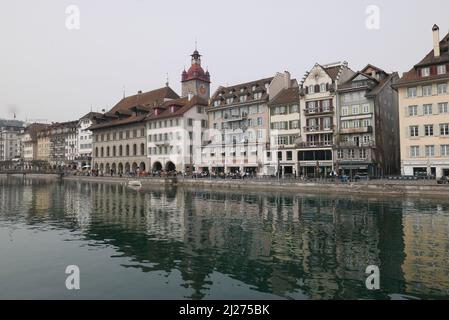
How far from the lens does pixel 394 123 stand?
70125 millimetres

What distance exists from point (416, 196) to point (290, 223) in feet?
78.3

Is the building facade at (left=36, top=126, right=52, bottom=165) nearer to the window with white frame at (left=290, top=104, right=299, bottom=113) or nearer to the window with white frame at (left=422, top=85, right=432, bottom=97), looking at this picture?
the window with white frame at (left=290, top=104, right=299, bottom=113)

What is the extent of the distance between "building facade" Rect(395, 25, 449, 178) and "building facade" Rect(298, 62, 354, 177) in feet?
39.2

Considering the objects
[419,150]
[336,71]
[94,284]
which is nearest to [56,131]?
[336,71]

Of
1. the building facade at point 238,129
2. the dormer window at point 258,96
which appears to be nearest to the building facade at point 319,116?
the building facade at point 238,129

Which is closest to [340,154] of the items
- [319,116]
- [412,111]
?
[319,116]

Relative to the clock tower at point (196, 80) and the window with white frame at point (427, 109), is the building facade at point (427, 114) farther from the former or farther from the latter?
the clock tower at point (196, 80)

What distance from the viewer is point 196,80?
108m

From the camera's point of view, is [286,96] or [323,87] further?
[286,96]

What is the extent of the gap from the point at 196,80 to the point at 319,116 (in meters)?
51.2

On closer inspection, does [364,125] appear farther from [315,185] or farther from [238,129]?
[238,129]

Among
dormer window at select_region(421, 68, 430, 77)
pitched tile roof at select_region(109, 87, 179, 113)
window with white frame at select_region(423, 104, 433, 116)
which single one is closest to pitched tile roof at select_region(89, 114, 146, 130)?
pitched tile roof at select_region(109, 87, 179, 113)

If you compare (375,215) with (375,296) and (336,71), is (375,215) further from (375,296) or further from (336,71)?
(336,71)

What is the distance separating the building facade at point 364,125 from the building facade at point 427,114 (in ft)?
17.0
